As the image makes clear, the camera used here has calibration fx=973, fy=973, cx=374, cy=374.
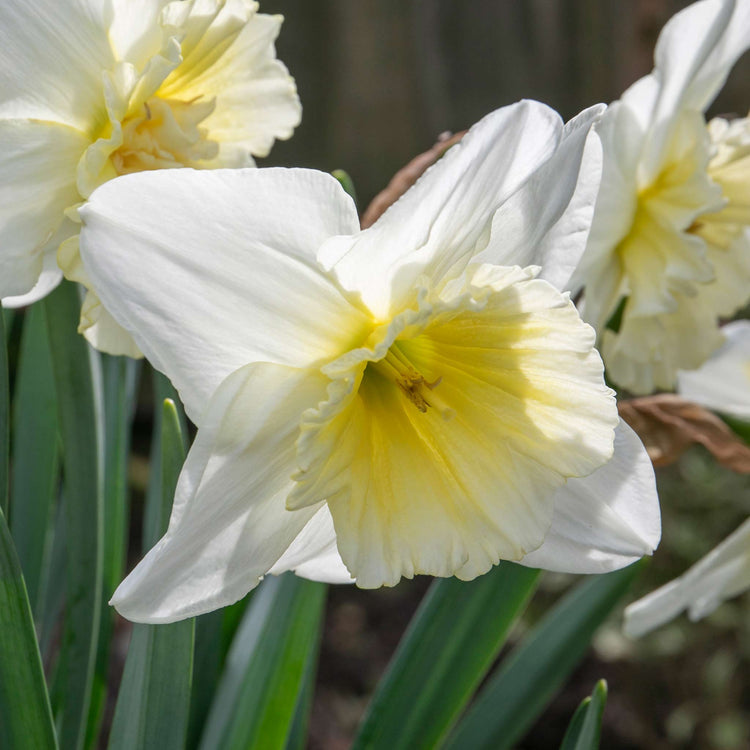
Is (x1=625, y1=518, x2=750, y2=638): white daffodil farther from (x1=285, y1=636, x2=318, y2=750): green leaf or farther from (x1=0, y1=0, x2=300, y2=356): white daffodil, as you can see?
(x1=0, y1=0, x2=300, y2=356): white daffodil

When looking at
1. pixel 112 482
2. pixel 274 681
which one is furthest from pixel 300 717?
pixel 112 482

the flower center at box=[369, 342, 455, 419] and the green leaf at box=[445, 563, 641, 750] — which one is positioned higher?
the flower center at box=[369, 342, 455, 419]

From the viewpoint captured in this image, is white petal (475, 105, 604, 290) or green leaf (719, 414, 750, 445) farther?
green leaf (719, 414, 750, 445)

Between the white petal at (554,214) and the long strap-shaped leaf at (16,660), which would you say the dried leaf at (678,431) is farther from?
the long strap-shaped leaf at (16,660)

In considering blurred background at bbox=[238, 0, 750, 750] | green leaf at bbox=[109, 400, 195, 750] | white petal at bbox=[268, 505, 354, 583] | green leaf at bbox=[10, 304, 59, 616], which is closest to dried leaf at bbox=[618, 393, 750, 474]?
white petal at bbox=[268, 505, 354, 583]

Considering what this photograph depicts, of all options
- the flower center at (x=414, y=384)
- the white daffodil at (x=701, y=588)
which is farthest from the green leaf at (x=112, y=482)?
the white daffodil at (x=701, y=588)

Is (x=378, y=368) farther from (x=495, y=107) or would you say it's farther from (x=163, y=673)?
(x=495, y=107)
